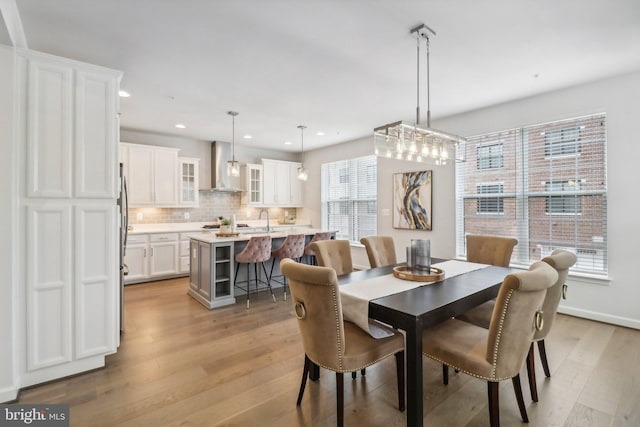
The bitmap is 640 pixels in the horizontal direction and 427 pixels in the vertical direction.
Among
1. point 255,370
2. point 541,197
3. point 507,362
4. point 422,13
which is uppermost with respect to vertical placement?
point 422,13

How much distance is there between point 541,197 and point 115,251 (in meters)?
4.63

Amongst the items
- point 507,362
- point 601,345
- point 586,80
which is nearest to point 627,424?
point 507,362

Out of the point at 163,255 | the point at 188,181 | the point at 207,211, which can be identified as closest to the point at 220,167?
the point at 188,181

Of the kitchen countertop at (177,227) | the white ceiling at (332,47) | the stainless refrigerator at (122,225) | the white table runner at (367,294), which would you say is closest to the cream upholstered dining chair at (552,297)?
the white table runner at (367,294)

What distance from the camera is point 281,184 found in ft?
23.4

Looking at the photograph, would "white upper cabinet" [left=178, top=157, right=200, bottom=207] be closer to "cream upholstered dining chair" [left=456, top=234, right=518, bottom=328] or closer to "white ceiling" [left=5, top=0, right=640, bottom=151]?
"white ceiling" [left=5, top=0, right=640, bottom=151]

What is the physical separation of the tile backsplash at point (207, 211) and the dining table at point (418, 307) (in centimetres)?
467

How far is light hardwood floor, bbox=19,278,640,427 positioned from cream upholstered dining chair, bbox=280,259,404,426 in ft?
1.33

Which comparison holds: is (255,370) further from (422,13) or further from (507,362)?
A: (422,13)

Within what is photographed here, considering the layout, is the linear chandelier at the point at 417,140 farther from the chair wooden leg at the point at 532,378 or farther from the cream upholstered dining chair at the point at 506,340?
the chair wooden leg at the point at 532,378

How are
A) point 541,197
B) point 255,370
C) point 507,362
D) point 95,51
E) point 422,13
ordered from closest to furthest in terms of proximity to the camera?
1. point 507,362
2. point 422,13
3. point 255,370
4. point 95,51
5. point 541,197

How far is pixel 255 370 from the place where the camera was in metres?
2.42
